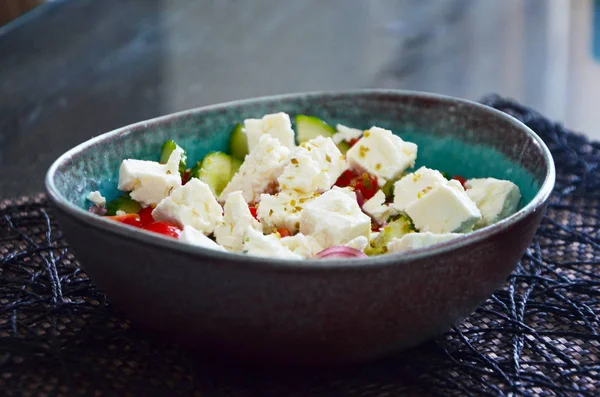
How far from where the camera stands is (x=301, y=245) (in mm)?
1133

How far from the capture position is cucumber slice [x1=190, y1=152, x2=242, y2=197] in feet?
4.67


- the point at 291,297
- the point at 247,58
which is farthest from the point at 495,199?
the point at 247,58

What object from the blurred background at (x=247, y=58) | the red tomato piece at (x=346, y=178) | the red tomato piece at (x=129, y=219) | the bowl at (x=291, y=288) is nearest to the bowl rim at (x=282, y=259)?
the bowl at (x=291, y=288)

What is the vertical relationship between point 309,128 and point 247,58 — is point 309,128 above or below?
above

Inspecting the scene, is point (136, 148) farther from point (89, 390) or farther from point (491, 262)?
point (491, 262)

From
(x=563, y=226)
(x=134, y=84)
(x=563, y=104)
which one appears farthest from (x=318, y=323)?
(x=563, y=104)

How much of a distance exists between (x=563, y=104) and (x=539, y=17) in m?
0.89

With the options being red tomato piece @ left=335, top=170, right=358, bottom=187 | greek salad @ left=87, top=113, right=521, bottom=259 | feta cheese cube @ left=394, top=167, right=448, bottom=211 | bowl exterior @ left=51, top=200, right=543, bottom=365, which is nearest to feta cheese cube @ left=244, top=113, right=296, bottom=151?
greek salad @ left=87, top=113, right=521, bottom=259

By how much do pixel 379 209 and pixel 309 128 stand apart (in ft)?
1.00

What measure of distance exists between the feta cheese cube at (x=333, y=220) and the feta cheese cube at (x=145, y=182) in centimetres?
23

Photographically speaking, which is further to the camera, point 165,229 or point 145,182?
point 145,182

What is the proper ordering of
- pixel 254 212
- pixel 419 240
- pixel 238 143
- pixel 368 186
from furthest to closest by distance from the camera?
1. pixel 238 143
2. pixel 368 186
3. pixel 254 212
4. pixel 419 240

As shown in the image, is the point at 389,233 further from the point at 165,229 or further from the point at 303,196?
the point at 165,229

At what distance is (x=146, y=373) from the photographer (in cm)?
112
